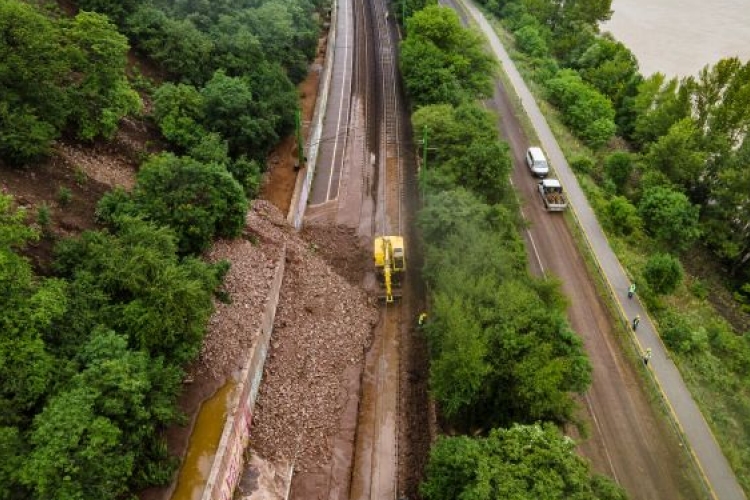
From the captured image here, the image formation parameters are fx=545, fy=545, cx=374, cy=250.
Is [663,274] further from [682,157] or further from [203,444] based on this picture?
[203,444]

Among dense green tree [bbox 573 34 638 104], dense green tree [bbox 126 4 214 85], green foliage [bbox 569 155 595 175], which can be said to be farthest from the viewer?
dense green tree [bbox 573 34 638 104]

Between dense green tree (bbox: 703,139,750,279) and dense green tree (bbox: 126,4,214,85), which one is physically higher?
dense green tree (bbox: 126,4,214,85)

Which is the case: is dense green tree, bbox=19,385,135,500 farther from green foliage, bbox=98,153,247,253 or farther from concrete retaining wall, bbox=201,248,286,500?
green foliage, bbox=98,153,247,253

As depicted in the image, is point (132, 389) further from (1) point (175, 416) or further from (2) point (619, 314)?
(2) point (619, 314)

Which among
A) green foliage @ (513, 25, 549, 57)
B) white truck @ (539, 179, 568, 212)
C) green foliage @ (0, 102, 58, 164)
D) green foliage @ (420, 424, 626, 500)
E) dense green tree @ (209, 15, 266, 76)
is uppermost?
green foliage @ (0, 102, 58, 164)

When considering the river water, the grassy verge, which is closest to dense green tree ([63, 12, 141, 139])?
the grassy verge

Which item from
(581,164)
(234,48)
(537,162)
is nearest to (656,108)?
(581,164)
